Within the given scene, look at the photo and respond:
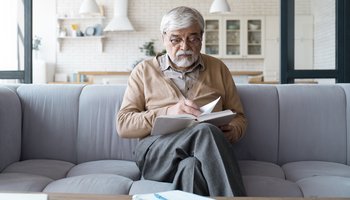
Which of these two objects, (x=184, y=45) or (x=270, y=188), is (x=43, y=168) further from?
(x=270, y=188)

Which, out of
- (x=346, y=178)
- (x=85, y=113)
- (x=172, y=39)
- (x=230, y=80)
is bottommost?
(x=346, y=178)

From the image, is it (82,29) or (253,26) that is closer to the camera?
(253,26)

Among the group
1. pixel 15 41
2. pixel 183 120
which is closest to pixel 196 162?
pixel 183 120

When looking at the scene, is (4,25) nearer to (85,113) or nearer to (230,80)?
(85,113)

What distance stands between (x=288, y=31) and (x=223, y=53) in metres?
6.11

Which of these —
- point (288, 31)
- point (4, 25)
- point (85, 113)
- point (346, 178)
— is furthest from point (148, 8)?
point (346, 178)

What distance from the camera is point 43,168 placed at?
87.5 inches

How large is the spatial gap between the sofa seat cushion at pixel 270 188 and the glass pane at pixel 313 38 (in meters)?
1.38

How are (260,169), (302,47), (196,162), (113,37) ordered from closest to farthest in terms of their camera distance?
(196,162) < (260,169) < (302,47) < (113,37)

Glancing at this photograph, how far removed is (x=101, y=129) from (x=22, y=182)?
0.64m

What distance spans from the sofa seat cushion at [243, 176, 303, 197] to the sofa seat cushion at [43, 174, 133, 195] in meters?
0.54

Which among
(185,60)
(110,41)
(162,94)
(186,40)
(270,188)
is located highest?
(110,41)

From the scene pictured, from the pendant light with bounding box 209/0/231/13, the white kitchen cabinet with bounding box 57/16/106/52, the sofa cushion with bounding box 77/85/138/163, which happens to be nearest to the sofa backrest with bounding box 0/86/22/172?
the sofa cushion with bounding box 77/85/138/163

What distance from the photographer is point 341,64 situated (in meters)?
3.10
